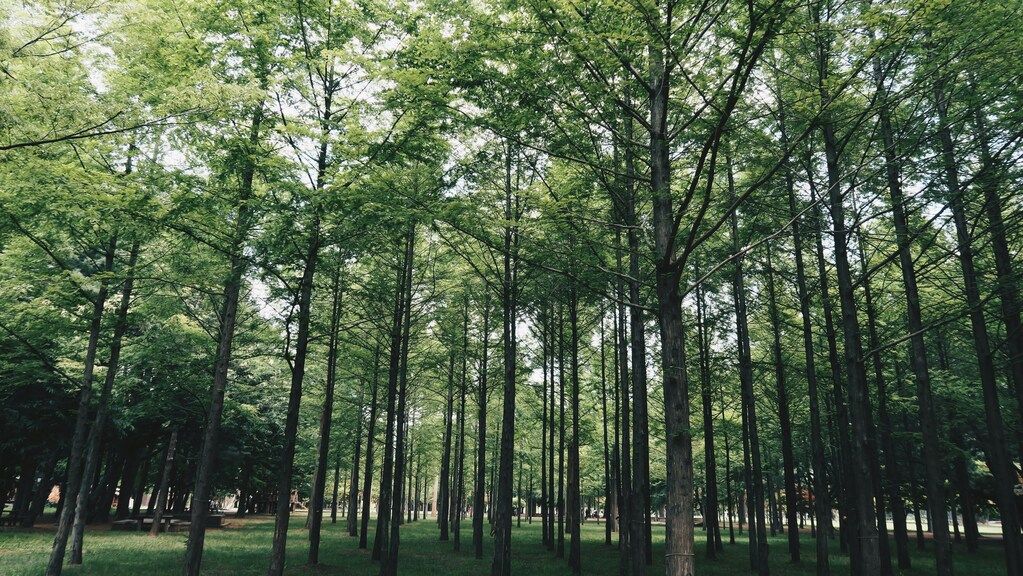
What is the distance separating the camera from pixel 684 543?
6164mm

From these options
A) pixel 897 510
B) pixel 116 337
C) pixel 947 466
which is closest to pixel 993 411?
pixel 897 510

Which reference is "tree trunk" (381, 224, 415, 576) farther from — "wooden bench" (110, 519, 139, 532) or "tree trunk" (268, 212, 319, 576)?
"wooden bench" (110, 519, 139, 532)

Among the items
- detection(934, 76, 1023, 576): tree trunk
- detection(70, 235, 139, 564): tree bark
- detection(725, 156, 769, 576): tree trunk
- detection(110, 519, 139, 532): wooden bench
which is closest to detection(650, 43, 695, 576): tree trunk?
detection(934, 76, 1023, 576): tree trunk

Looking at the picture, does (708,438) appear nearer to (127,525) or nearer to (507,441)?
(507,441)

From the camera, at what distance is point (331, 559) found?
17.3 metres

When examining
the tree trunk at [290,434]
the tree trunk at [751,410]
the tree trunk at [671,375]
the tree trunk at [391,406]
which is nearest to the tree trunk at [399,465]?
the tree trunk at [391,406]

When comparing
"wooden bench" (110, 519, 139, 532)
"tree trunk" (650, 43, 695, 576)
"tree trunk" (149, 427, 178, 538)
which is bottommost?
"wooden bench" (110, 519, 139, 532)

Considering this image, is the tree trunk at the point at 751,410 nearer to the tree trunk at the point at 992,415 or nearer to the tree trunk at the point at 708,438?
the tree trunk at the point at 708,438

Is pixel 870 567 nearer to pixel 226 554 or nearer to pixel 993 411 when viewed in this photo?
pixel 993 411

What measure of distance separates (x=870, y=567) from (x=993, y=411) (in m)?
5.64

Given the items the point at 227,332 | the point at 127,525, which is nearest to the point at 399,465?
the point at 227,332

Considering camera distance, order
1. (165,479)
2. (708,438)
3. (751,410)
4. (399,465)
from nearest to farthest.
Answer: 1. (399,465)
2. (751,410)
3. (708,438)
4. (165,479)

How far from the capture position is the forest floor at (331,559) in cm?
1469

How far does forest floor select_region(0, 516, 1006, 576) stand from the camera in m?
14.7
